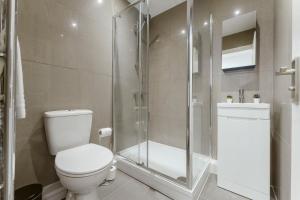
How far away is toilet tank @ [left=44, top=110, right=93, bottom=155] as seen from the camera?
1.15m

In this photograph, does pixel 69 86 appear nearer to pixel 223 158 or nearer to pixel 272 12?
pixel 223 158

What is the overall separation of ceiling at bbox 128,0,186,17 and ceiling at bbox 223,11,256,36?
0.73 m

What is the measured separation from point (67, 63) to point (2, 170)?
1231 millimetres

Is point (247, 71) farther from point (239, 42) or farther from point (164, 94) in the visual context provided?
point (164, 94)

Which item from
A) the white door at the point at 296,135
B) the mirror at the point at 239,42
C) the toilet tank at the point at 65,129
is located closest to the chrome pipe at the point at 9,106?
the toilet tank at the point at 65,129

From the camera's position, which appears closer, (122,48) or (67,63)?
(67,63)

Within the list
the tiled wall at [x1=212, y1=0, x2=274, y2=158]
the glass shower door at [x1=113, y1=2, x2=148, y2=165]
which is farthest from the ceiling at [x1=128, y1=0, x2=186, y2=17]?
the tiled wall at [x1=212, y1=0, x2=274, y2=158]

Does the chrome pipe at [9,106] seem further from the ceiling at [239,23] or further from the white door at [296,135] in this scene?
the ceiling at [239,23]

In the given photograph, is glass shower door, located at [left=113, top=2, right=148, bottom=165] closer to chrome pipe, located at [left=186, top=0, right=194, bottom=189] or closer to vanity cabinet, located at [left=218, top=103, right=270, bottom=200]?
chrome pipe, located at [left=186, top=0, right=194, bottom=189]

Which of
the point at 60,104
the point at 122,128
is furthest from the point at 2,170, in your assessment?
Answer: the point at 122,128

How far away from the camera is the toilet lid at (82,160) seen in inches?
35.5

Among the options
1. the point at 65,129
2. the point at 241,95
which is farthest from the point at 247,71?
the point at 65,129

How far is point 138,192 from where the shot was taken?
1312mm

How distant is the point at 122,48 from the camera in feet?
6.11
